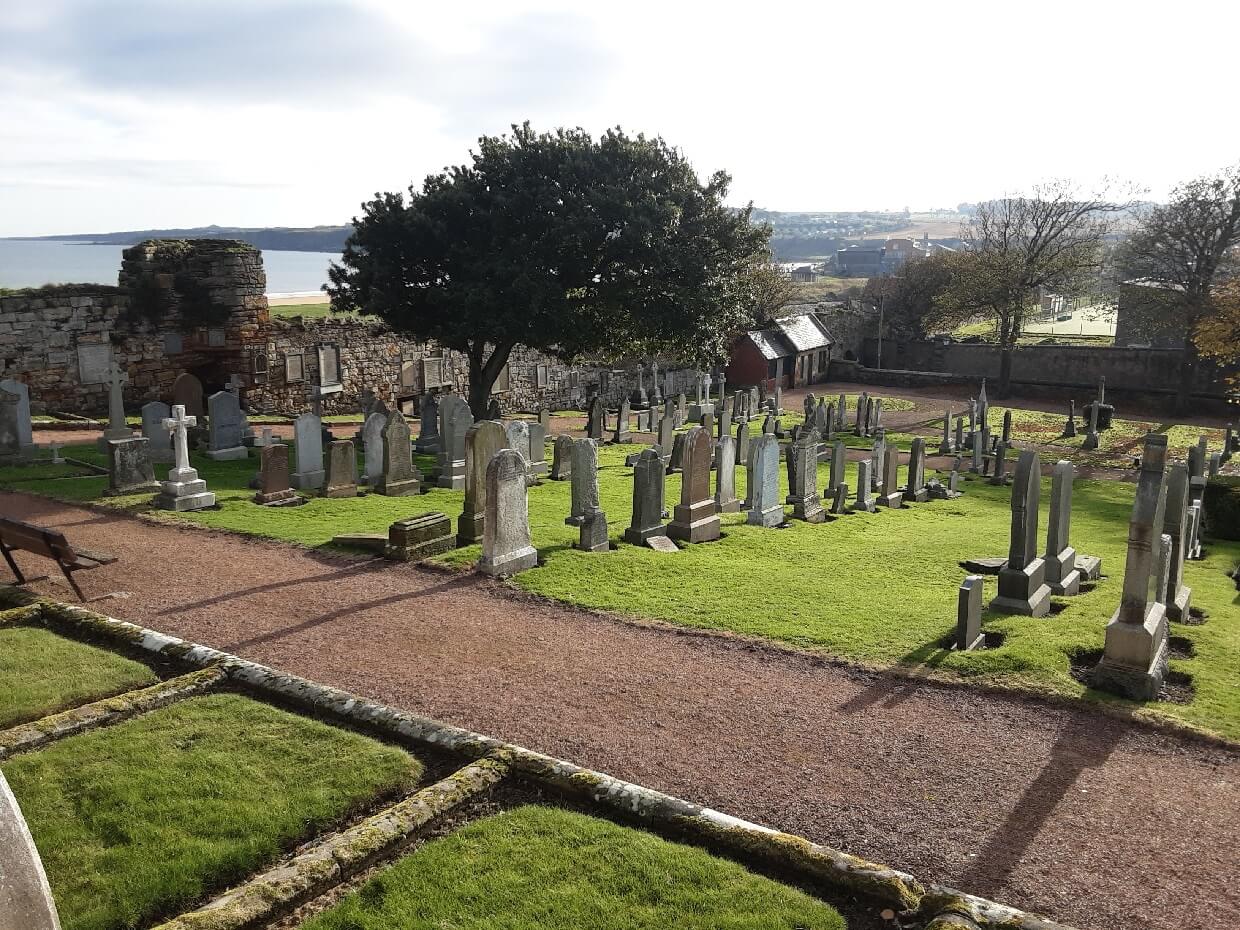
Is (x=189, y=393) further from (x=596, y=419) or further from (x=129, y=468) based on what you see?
(x=596, y=419)

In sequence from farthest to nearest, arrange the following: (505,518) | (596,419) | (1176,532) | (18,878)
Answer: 1. (596,419)
2. (505,518)
3. (1176,532)
4. (18,878)

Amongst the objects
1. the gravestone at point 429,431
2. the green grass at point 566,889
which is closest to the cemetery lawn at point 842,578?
the green grass at point 566,889

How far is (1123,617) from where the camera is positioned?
7.89m

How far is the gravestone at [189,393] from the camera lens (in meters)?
23.3

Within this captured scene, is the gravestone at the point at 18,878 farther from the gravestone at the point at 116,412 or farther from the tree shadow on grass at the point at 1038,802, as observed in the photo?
the gravestone at the point at 116,412

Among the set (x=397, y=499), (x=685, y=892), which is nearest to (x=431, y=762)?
(x=685, y=892)

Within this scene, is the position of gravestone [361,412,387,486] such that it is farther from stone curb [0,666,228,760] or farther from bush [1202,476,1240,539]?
bush [1202,476,1240,539]

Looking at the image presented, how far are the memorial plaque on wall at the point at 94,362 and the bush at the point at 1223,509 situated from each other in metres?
24.1

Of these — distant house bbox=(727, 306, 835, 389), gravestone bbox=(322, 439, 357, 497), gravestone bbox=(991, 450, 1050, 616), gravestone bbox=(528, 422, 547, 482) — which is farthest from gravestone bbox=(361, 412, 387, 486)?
distant house bbox=(727, 306, 835, 389)

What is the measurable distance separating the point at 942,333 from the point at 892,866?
49.9m

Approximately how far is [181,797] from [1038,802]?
545cm

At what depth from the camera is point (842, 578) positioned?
11500 millimetres

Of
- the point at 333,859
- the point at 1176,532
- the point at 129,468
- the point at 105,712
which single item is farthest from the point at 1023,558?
the point at 129,468

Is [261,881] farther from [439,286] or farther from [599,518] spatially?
[439,286]
